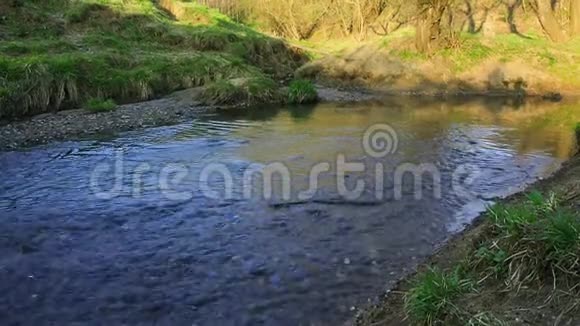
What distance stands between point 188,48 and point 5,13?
8.96 meters

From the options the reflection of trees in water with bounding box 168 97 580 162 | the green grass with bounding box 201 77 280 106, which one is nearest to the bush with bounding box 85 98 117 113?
the reflection of trees in water with bounding box 168 97 580 162

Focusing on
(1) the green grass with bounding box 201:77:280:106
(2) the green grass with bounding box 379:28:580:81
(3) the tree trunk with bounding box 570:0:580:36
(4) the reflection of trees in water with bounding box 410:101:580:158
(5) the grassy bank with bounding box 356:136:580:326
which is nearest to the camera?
(5) the grassy bank with bounding box 356:136:580:326

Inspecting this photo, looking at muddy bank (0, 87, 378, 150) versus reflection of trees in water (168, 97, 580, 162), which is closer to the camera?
reflection of trees in water (168, 97, 580, 162)

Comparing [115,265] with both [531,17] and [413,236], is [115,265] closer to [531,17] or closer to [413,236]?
[413,236]

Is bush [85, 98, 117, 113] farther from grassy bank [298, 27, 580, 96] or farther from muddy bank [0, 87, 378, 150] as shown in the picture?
grassy bank [298, 27, 580, 96]

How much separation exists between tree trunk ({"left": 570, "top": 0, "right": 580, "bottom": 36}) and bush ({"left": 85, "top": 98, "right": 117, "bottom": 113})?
26.9 meters

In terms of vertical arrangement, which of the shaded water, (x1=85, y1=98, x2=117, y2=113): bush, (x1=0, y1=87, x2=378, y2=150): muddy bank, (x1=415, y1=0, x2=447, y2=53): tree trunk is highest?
(x1=415, y1=0, x2=447, y2=53): tree trunk

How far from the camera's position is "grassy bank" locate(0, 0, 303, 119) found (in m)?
17.9

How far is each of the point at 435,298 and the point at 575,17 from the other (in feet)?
106

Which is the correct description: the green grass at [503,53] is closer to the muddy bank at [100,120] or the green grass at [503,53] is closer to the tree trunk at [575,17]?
the tree trunk at [575,17]

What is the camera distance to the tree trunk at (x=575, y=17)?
101 ft

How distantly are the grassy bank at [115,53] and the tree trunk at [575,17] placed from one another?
1629cm

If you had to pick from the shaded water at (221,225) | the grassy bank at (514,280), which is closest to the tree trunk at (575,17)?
the shaded water at (221,225)

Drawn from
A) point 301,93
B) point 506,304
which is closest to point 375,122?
point 301,93
